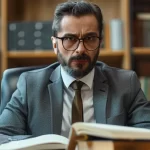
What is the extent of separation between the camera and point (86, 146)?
32.1 inches

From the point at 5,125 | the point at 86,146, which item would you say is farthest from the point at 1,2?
the point at 86,146

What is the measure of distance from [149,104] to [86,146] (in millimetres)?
646

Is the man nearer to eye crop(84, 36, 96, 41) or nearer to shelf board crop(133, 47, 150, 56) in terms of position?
eye crop(84, 36, 96, 41)

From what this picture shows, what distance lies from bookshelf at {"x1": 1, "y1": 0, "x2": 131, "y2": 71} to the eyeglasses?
0.97 m

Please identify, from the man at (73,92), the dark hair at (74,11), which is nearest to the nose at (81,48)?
the man at (73,92)

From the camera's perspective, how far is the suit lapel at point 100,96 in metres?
1.36

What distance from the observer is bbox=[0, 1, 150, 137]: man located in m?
1.34

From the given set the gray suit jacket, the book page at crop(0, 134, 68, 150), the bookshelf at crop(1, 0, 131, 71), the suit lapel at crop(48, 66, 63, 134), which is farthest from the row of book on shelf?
the book page at crop(0, 134, 68, 150)

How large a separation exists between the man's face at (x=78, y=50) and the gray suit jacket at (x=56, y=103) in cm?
10

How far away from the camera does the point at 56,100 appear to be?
4.57 ft

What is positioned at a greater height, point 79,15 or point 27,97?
point 79,15

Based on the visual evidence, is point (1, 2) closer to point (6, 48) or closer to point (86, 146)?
point (6, 48)

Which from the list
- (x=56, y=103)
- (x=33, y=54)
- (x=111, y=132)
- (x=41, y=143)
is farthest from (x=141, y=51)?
(x=111, y=132)

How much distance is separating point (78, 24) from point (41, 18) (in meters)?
1.43
